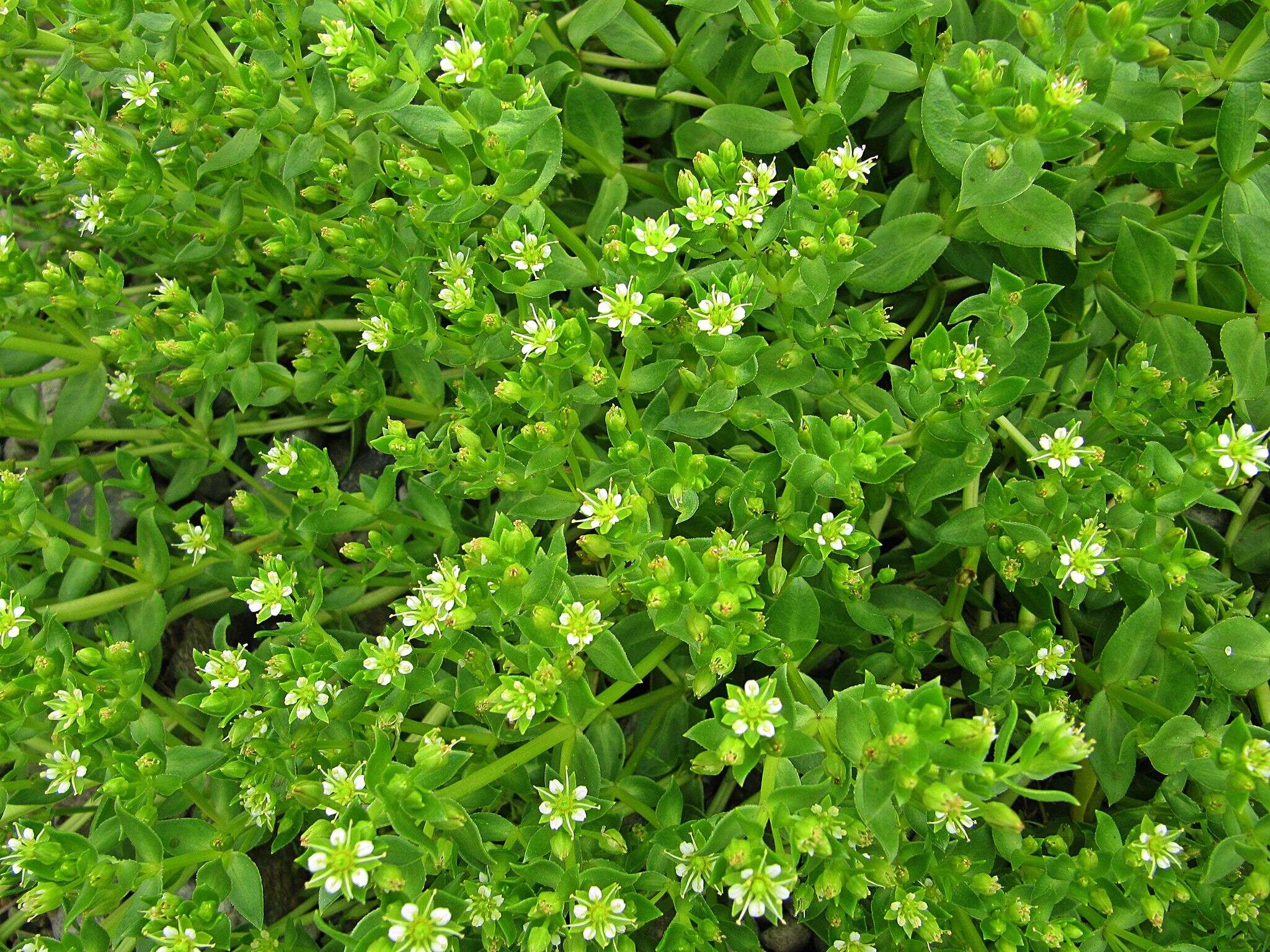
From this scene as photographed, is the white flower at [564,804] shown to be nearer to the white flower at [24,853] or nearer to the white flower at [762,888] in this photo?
the white flower at [762,888]

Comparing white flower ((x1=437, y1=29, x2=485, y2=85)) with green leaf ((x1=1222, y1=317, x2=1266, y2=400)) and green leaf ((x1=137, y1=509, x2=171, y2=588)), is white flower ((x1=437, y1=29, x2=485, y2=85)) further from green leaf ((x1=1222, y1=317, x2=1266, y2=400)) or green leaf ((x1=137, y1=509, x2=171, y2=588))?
green leaf ((x1=1222, y1=317, x2=1266, y2=400))

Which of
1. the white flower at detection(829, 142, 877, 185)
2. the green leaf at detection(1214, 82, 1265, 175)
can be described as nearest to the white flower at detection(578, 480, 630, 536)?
the white flower at detection(829, 142, 877, 185)

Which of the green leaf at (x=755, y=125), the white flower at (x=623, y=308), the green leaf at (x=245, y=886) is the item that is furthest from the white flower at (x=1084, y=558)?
the green leaf at (x=245, y=886)

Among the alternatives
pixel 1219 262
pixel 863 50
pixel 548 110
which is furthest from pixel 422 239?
pixel 1219 262

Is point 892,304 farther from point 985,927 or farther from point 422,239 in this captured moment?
point 985,927

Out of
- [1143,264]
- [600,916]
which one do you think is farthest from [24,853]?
[1143,264]

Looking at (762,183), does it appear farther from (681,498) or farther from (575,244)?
(681,498)
